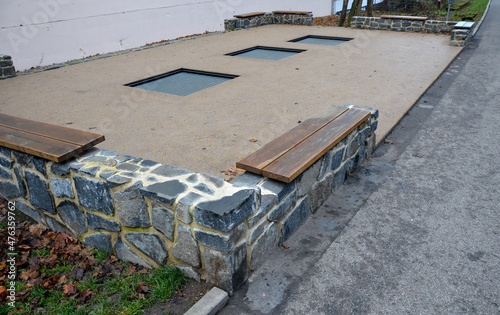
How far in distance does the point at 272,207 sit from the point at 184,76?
5.98 m

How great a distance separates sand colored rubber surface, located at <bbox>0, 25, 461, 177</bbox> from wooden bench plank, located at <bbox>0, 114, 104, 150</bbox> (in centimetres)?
112

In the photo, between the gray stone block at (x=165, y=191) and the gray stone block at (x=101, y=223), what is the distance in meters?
0.54

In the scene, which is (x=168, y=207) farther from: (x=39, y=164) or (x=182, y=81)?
(x=182, y=81)

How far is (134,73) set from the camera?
8383 mm

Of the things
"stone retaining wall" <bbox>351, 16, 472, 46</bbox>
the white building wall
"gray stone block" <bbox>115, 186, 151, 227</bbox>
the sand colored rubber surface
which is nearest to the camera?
"gray stone block" <bbox>115, 186, 151, 227</bbox>

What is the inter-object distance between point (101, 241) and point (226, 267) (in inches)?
49.7

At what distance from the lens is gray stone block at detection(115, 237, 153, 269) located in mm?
2961

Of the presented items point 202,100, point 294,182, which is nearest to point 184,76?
point 202,100

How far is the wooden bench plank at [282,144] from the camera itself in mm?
3035

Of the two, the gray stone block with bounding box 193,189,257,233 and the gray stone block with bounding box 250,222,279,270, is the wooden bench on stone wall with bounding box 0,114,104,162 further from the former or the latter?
the gray stone block with bounding box 250,222,279,270

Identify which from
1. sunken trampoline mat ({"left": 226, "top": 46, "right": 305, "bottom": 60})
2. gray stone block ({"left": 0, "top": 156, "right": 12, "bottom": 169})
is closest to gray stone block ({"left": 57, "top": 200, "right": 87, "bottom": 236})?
gray stone block ({"left": 0, "top": 156, "right": 12, "bottom": 169})

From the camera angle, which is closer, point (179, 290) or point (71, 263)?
point (179, 290)

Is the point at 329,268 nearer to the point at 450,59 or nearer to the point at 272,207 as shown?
the point at 272,207

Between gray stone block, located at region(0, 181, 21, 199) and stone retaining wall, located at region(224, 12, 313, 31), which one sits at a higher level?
stone retaining wall, located at region(224, 12, 313, 31)
